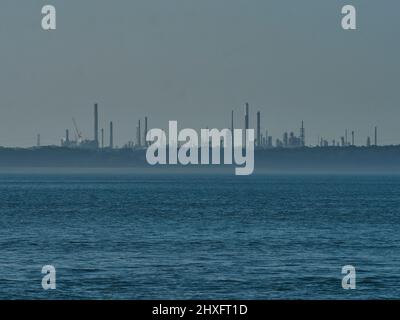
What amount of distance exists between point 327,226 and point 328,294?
55087 mm

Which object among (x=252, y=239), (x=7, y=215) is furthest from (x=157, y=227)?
(x=7, y=215)

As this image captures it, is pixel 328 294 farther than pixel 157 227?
No

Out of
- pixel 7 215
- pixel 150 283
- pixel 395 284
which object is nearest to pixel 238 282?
pixel 150 283

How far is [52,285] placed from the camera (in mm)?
43438

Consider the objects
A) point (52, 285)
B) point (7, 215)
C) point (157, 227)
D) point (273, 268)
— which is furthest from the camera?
point (7, 215)

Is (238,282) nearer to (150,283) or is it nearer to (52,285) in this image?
(150,283)

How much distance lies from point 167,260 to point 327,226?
4118cm

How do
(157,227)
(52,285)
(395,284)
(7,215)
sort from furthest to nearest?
1. (7,215)
2. (157,227)
3. (395,284)
4. (52,285)

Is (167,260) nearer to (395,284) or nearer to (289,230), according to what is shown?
(395,284)
